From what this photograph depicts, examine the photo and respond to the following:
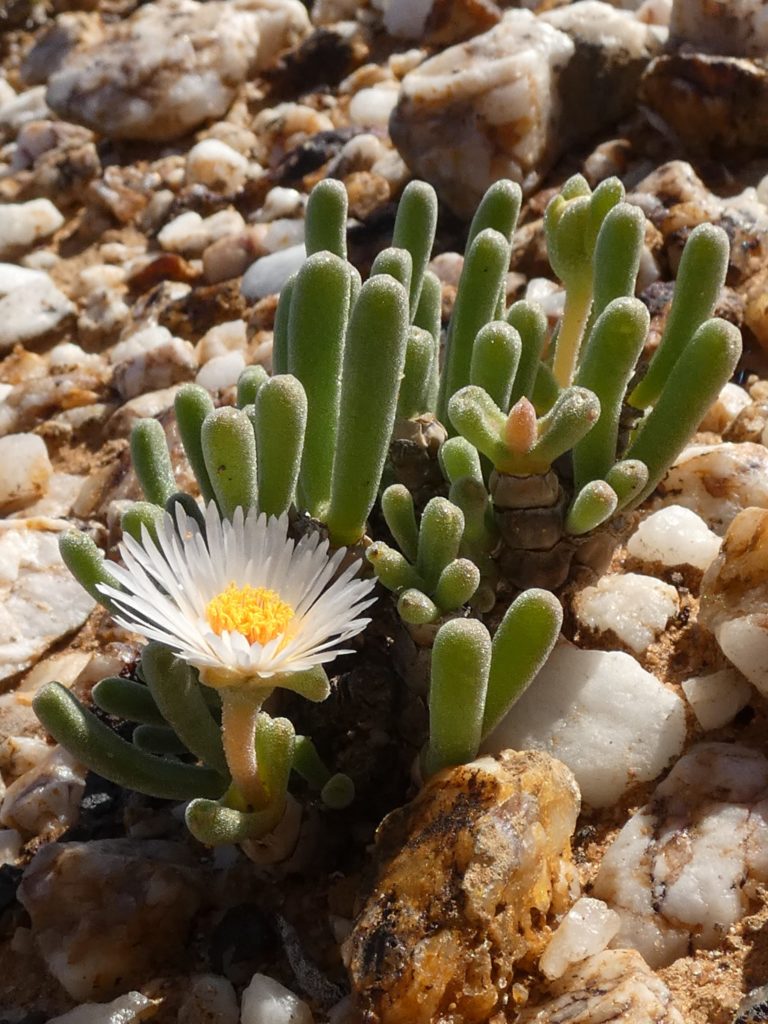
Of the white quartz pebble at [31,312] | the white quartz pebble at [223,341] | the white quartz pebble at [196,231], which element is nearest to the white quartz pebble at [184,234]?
the white quartz pebble at [196,231]

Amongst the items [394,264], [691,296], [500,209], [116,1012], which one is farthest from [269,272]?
[116,1012]

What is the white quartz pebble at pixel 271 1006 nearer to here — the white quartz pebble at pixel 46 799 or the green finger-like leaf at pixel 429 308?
the white quartz pebble at pixel 46 799

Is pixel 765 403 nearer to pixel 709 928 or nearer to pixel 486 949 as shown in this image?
pixel 709 928

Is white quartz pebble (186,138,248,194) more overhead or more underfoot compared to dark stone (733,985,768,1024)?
more underfoot

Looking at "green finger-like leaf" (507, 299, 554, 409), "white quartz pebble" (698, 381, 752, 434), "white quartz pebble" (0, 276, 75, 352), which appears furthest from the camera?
"white quartz pebble" (0, 276, 75, 352)

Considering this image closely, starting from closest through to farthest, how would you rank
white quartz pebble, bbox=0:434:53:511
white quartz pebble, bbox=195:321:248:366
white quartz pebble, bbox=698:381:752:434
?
white quartz pebble, bbox=698:381:752:434 → white quartz pebble, bbox=0:434:53:511 → white quartz pebble, bbox=195:321:248:366

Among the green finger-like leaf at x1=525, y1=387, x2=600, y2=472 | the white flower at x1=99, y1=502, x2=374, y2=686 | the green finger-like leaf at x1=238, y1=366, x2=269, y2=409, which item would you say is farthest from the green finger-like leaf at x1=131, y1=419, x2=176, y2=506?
the green finger-like leaf at x1=525, y1=387, x2=600, y2=472

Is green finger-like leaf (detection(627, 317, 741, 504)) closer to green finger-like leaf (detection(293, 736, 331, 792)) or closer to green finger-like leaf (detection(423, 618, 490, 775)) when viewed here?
green finger-like leaf (detection(423, 618, 490, 775))
